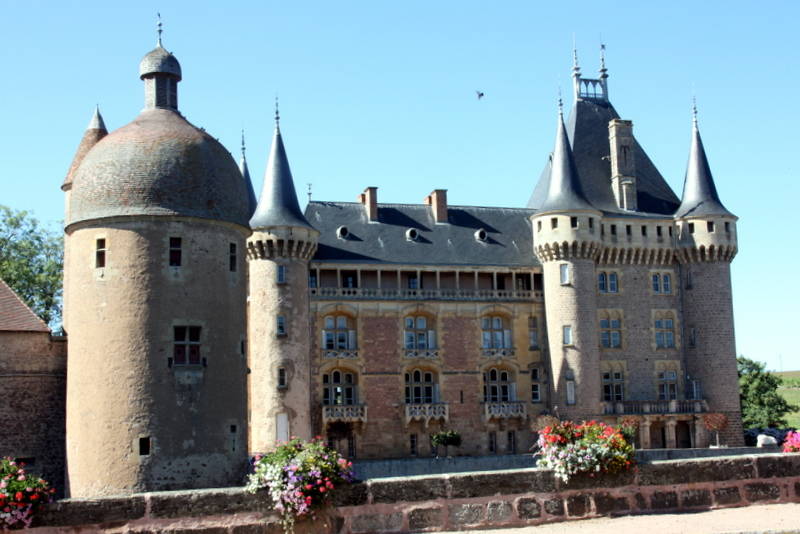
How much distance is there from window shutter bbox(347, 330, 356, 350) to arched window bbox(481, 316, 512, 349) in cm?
631

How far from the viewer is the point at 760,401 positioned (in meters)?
56.0

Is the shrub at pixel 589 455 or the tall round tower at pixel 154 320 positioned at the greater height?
the tall round tower at pixel 154 320

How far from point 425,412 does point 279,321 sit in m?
7.81

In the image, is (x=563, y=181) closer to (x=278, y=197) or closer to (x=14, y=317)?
(x=278, y=197)

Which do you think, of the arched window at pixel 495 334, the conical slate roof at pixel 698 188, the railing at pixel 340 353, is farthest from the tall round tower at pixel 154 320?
the conical slate roof at pixel 698 188

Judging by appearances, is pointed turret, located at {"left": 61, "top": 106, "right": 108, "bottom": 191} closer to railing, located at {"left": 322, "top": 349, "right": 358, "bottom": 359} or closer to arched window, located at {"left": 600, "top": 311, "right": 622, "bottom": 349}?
railing, located at {"left": 322, "top": 349, "right": 358, "bottom": 359}

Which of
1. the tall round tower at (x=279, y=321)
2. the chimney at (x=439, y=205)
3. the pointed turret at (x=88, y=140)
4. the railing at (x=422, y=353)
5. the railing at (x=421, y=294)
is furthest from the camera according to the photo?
the chimney at (x=439, y=205)

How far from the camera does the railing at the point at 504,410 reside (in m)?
43.7

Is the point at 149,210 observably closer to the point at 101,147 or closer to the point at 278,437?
the point at 101,147

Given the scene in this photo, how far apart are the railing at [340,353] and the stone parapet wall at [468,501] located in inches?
1240

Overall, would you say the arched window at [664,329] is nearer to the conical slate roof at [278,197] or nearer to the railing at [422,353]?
the railing at [422,353]

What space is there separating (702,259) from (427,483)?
126ft

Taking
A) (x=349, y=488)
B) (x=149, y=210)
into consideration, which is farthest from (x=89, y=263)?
(x=349, y=488)

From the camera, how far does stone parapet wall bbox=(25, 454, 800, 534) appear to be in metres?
10.8
